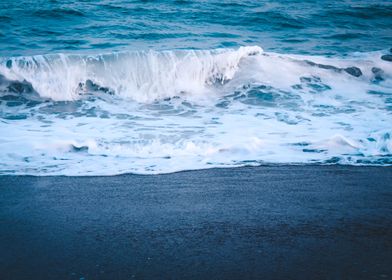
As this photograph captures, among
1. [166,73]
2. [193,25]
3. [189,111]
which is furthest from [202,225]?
[193,25]

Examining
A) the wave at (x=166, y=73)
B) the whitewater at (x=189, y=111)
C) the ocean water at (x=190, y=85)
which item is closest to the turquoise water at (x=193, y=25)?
the ocean water at (x=190, y=85)

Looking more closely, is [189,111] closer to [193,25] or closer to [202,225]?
[202,225]

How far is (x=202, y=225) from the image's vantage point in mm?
2820

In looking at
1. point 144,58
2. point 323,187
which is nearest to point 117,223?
point 323,187

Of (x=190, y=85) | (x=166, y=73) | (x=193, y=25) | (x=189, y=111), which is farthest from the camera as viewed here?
(x=193, y=25)

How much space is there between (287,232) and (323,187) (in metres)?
0.93

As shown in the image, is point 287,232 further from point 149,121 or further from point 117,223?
point 149,121

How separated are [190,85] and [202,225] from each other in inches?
222

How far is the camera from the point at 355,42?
11938 millimetres

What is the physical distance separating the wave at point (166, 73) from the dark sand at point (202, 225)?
417cm

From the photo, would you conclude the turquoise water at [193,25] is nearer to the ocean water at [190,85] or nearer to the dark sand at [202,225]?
the ocean water at [190,85]

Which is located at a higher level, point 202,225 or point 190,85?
point 202,225

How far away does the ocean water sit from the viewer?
4.54m

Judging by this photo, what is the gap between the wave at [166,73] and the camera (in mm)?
7934
